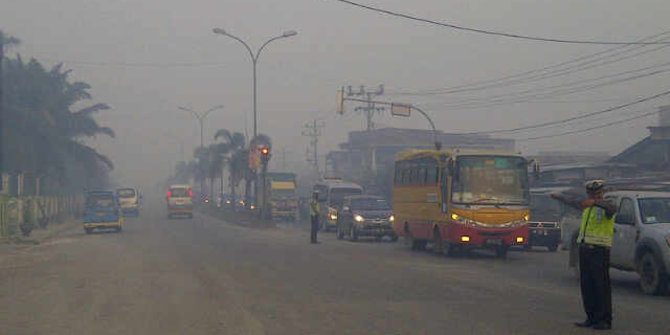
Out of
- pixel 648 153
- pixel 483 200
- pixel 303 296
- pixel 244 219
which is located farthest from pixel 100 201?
pixel 648 153

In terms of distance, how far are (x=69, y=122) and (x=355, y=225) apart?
38.0m

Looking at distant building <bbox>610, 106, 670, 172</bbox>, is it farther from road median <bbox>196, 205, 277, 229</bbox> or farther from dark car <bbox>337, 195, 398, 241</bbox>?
road median <bbox>196, 205, 277, 229</bbox>

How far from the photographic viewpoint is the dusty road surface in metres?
10.7

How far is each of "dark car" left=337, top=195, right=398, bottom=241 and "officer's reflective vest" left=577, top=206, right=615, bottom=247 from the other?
2095cm

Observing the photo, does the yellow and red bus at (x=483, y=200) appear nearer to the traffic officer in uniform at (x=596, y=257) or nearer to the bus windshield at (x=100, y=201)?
the traffic officer in uniform at (x=596, y=257)

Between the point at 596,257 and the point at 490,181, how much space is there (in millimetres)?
12314

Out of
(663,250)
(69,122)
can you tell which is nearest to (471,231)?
(663,250)

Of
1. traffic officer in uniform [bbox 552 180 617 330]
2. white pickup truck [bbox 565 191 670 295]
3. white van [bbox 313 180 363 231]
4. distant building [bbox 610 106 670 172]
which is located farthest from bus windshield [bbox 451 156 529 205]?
distant building [bbox 610 106 670 172]

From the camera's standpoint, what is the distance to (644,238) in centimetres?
1412

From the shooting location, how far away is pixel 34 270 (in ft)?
65.5

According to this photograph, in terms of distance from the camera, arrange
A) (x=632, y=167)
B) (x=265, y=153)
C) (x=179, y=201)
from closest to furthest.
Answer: (x=632, y=167), (x=265, y=153), (x=179, y=201)

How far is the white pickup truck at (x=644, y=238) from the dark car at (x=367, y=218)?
55.2ft

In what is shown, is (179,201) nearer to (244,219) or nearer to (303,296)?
(244,219)

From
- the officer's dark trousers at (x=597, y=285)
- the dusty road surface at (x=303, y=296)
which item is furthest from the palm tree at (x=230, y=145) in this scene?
the officer's dark trousers at (x=597, y=285)
